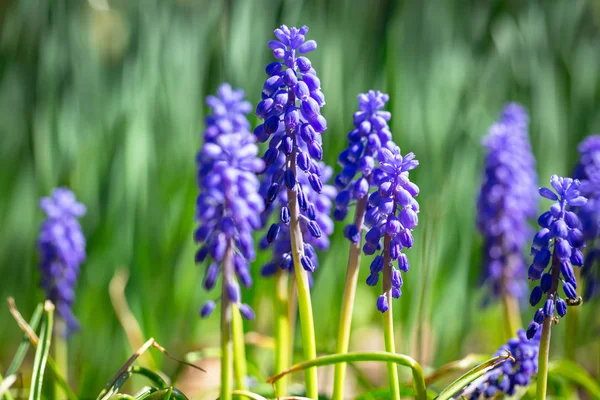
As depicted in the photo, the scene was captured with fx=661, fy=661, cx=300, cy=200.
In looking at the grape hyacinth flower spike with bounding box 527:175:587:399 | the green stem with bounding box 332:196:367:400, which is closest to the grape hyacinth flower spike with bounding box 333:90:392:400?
the green stem with bounding box 332:196:367:400

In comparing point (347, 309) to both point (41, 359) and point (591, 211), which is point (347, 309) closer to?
point (591, 211)

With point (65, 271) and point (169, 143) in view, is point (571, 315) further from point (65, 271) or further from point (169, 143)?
point (169, 143)

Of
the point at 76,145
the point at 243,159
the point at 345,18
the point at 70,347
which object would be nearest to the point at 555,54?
the point at 345,18

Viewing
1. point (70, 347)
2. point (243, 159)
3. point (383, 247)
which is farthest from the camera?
point (70, 347)

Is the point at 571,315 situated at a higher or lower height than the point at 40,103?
lower

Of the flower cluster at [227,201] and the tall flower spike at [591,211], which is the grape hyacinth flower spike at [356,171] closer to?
the flower cluster at [227,201]

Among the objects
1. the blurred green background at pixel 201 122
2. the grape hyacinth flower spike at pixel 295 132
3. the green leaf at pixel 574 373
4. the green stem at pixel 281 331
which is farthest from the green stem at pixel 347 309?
the blurred green background at pixel 201 122

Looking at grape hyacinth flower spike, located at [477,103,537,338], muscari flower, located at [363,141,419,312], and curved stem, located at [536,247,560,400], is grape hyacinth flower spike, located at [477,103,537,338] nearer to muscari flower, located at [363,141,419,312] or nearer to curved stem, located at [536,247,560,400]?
curved stem, located at [536,247,560,400]

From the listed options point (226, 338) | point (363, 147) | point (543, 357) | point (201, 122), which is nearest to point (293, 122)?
point (363, 147)
